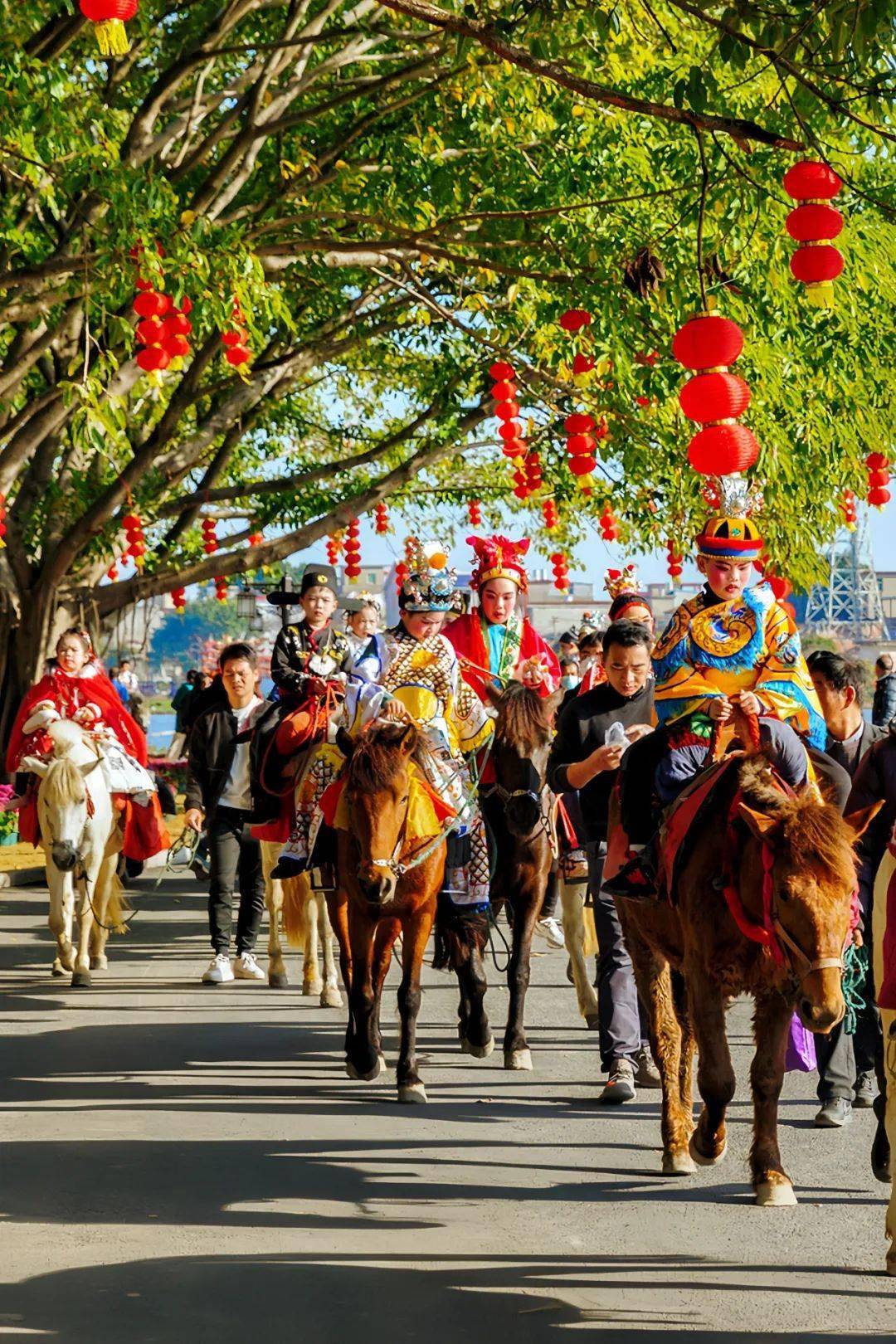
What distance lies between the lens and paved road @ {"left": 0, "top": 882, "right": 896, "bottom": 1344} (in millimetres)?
5988

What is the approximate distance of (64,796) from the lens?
44.2 feet

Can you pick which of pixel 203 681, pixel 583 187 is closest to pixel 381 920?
pixel 583 187

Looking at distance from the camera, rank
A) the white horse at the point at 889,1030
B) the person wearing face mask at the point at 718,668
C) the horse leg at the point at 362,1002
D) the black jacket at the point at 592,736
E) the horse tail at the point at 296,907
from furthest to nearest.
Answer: the horse tail at the point at 296,907
the black jacket at the point at 592,736
the horse leg at the point at 362,1002
the person wearing face mask at the point at 718,668
the white horse at the point at 889,1030

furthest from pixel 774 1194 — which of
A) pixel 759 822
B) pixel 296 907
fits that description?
pixel 296 907

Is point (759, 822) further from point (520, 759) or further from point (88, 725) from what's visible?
point (88, 725)

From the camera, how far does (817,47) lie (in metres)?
7.74

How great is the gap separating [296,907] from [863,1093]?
4.25m

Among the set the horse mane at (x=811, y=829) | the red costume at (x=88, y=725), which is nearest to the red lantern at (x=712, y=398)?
the horse mane at (x=811, y=829)

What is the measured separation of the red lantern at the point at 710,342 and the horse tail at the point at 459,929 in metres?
3.86

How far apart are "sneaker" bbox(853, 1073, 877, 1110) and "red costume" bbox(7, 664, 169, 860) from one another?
642 cm

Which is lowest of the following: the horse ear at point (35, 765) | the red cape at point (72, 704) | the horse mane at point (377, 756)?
the horse mane at point (377, 756)

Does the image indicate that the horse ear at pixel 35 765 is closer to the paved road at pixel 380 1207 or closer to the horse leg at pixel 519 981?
the paved road at pixel 380 1207

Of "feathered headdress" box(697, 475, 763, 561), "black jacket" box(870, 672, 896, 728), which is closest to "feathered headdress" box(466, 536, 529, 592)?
"feathered headdress" box(697, 475, 763, 561)

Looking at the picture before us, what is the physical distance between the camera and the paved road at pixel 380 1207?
5988 mm
